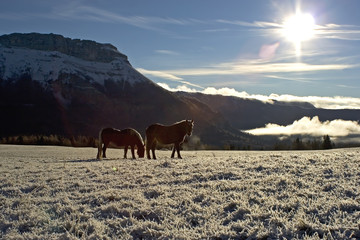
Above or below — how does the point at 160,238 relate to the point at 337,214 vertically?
below

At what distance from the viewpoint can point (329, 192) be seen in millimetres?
8070

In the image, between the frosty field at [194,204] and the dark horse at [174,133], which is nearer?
the frosty field at [194,204]

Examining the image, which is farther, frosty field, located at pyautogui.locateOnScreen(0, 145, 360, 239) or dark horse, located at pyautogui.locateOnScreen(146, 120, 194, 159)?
dark horse, located at pyautogui.locateOnScreen(146, 120, 194, 159)

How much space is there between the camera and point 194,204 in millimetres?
7824

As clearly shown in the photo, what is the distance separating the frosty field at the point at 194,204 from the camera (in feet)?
20.7

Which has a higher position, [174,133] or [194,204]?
[174,133]

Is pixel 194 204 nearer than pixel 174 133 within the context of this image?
Yes

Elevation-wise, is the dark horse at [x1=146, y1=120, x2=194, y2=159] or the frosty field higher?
the dark horse at [x1=146, y1=120, x2=194, y2=159]

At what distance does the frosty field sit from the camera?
6.32m

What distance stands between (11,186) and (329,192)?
10.8 meters

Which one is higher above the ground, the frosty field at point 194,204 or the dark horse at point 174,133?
the dark horse at point 174,133

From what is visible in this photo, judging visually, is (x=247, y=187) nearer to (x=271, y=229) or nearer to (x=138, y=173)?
(x=271, y=229)

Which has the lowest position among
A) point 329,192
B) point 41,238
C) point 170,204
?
point 41,238

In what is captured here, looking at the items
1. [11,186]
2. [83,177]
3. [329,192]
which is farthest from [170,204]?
[11,186]
